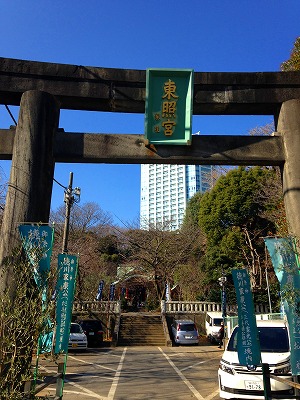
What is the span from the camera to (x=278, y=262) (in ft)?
19.1

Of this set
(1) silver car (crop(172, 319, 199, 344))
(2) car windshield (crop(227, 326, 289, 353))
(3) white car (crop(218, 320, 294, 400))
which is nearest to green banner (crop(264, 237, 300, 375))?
(3) white car (crop(218, 320, 294, 400))

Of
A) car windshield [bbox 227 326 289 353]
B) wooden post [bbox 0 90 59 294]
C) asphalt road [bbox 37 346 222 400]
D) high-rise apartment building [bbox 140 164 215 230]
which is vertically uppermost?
high-rise apartment building [bbox 140 164 215 230]

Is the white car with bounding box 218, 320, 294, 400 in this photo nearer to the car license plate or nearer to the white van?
the car license plate

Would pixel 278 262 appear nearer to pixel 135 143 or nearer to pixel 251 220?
pixel 135 143

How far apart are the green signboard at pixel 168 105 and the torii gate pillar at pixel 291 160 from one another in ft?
5.82

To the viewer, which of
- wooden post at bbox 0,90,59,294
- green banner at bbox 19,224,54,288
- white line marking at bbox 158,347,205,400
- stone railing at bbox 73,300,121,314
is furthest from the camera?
stone railing at bbox 73,300,121,314

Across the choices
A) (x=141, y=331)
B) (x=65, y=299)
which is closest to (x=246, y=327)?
(x=65, y=299)

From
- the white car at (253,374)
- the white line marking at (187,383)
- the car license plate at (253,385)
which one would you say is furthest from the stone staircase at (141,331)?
the car license plate at (253,385)

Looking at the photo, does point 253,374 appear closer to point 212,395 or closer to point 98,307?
point 212,395

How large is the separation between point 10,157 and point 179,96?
131 inches

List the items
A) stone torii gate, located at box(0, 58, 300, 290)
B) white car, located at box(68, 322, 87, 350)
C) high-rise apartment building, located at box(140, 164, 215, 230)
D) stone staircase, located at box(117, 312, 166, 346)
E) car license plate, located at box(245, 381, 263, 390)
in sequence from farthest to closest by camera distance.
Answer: high-rise apartment building, located at box(140, 164, 215, 230)
stone staircase, located at box(117, 312, 166, 346)
white car, located at box(68, 322, 87, 350)
car license plate, located at box(245, 381, 263, 390)
stone torii gate, located at box(0, 58, 300, 290)

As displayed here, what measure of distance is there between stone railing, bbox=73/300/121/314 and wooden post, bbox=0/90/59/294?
19309mm

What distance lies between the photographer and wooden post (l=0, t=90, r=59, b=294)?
5.92m

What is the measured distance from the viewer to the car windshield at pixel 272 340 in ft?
25.6
